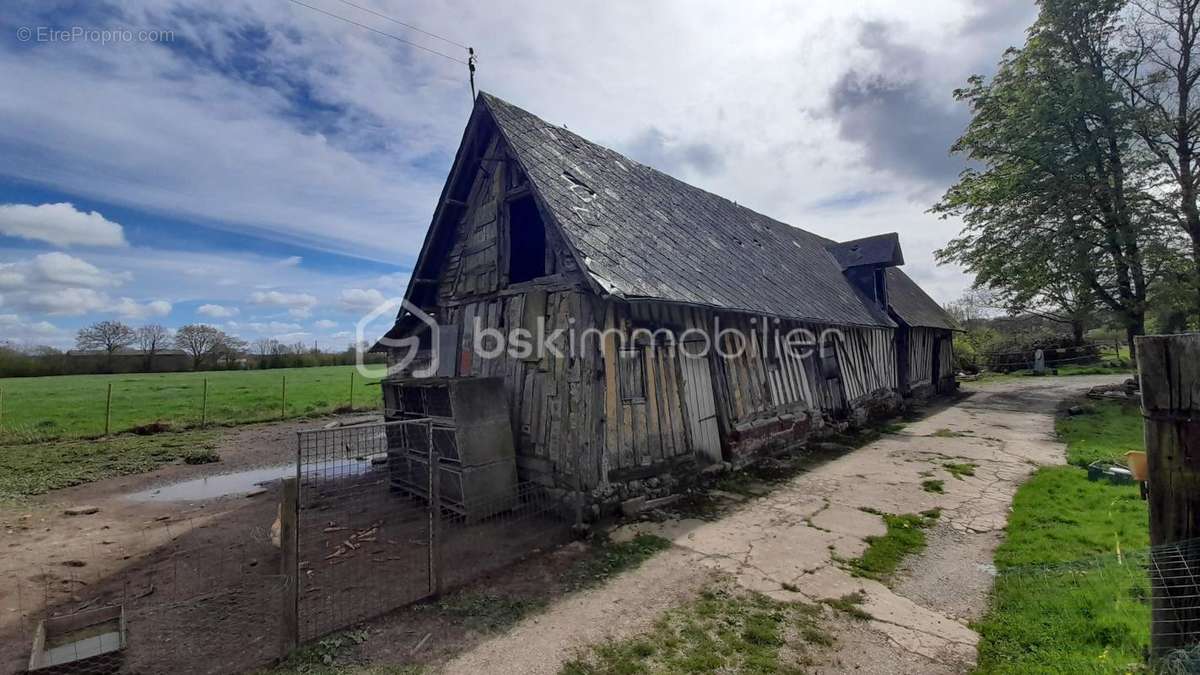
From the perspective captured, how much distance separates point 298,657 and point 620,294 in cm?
480

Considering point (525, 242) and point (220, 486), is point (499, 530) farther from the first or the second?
point (220, 486)

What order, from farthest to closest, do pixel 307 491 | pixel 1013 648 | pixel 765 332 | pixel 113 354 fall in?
pixel 113 354 < pixel 765 332 < pixel 307 491 < pixel 1013 648

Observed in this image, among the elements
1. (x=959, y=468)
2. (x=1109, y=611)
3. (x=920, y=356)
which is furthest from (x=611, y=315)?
(x=920, y=356)

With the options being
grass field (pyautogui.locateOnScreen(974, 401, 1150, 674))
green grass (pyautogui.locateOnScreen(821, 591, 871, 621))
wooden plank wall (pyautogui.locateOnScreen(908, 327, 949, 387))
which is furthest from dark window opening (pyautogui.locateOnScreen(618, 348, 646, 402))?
wooden plank wall (pyautogui.locateOnScreen(908, 327, 949, 387))

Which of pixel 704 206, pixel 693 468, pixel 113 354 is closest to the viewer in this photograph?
pixel 693 468

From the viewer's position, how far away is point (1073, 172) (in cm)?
1761

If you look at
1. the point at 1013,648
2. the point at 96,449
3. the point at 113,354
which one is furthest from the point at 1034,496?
the point at 113,354

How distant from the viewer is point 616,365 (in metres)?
7.18

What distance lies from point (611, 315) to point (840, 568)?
4.20 m

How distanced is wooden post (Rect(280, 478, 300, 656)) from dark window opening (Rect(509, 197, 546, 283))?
18.5 feet

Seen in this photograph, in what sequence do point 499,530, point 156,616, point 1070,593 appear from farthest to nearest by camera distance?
point 499,530 < point 156,616 < point 1070,593

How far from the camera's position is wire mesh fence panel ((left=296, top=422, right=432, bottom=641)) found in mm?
4656

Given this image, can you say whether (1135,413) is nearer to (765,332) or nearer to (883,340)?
(883,340)

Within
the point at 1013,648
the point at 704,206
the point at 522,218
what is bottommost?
the point at 1013,648
